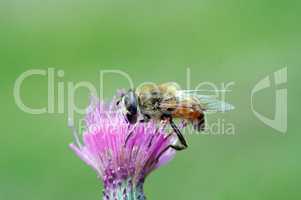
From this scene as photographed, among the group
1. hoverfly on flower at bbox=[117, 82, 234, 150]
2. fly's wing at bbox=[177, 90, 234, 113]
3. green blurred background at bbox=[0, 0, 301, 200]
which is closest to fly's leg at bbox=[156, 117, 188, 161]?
hoverfly on flower at bbox=[117, 82, 234, 150]

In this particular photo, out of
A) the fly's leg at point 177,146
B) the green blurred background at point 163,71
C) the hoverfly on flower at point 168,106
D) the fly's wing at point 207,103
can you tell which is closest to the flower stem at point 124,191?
the fly's leg at point 177,146

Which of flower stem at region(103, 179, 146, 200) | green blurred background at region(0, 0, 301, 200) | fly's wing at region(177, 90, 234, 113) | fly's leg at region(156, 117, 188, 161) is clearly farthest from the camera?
green blurred background at region(0, 0, 301, 200)

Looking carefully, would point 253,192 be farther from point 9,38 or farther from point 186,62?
point 9,38

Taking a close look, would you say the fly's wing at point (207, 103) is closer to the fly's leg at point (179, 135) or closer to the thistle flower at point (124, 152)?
the fly's leg at point (179, 135)

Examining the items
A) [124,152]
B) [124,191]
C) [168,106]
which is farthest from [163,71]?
[124,191]

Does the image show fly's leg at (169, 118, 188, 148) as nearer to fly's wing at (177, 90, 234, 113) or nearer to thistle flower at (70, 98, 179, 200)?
thistle flower at (70, 98, 179, 200)
